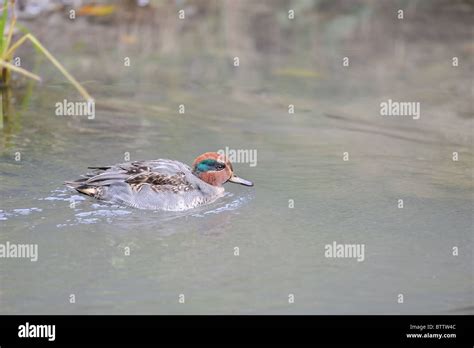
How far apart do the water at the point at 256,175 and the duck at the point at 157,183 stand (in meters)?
0.14

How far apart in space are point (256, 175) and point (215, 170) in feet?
2.39

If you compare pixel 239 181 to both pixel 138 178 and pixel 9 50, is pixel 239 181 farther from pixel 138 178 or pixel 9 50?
pixel 9 50

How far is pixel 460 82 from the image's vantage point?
13.6 metres

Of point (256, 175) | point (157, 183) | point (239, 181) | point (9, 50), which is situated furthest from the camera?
point (9, 50)

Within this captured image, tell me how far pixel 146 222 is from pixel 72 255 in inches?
41.3

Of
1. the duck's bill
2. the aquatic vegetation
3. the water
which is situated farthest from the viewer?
the aquatic vegetation

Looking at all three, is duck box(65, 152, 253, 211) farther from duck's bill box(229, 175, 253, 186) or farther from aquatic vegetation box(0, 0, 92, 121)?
aquatic vegetation box(0, 0, 92, 121)

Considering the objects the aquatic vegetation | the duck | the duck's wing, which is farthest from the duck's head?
the aquatic vegetation

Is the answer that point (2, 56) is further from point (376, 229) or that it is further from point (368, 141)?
point (376, 229)

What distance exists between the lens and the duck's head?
30.3 feet

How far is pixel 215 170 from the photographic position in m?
9.27

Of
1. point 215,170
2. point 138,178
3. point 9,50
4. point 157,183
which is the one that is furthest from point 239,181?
point 9,50

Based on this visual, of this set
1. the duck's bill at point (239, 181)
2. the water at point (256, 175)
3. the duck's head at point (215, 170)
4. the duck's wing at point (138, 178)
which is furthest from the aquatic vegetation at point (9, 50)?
the duck's bill at point (239, 181)
